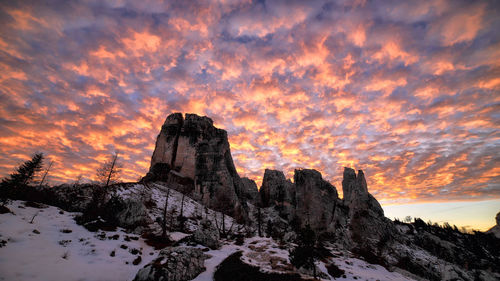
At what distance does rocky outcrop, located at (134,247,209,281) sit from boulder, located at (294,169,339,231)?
2894 inches

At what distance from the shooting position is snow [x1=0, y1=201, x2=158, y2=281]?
13.8 meters

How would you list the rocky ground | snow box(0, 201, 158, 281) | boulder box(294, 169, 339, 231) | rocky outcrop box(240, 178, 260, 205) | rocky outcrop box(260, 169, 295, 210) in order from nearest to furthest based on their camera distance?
1. snow box(0, 201, 158, 281)
2. the rocky ground
3. boulder box(294, 169, 339, 231)
4. rocky outcrop box(260, 169, 295, 210)
5. rocky outcrop box(240, 178, 260, 205)

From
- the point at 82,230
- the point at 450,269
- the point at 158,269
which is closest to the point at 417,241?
the point at 450,269

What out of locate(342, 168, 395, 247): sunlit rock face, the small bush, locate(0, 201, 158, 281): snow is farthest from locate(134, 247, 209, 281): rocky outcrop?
locate(342, 168, 395, 247): sunlit rock face

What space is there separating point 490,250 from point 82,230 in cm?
15613

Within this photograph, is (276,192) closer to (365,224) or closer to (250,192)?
(250,192)

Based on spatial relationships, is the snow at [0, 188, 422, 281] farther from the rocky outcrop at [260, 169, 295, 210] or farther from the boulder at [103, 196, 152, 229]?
the rocky outcrop at [260, 169, 295, 210]

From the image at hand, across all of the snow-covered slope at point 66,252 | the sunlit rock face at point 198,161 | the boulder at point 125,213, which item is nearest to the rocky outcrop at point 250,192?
the sunlit rock face at point 198,161

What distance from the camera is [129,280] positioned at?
1596cm

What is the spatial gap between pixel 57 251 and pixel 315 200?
90477 mm

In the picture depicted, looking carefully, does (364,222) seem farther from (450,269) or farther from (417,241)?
(417,241)

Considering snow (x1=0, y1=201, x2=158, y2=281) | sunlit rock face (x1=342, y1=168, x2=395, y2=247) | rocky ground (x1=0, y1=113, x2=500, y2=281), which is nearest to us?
snow (x1=0, y1=201, x2=158, y2=281)

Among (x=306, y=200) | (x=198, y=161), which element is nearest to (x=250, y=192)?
(x=306, y=200)

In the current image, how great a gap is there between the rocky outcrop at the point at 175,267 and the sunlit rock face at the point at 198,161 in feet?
169
